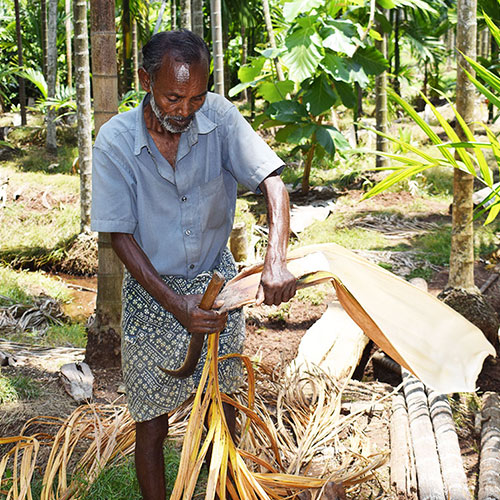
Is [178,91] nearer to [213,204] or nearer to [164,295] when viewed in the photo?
[213,204]

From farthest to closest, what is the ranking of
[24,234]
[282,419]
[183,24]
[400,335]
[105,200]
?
[24,234]
[183,24]
[282,419]
[105,200]
[400,335]

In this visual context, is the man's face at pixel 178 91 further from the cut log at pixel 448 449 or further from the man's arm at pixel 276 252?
the cut log at pixel 448 449

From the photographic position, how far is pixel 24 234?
7238mm

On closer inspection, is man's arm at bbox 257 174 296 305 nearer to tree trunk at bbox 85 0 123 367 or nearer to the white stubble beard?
the white stubble beard

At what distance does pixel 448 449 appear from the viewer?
2.97 meters

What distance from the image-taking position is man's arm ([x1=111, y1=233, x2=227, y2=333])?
213cm

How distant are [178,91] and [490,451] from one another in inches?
82.7

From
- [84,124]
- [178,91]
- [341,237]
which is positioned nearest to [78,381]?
[178,91]

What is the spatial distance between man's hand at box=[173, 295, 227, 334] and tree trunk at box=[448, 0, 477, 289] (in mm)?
2717

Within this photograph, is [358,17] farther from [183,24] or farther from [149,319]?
[149,319]

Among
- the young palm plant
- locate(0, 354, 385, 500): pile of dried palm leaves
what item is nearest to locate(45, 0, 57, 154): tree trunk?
the young palm plant

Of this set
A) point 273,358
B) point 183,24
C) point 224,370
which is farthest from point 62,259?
point 224,370

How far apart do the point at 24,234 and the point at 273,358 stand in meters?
3.87

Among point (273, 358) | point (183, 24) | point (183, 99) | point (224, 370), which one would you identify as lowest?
point (273, 358)
